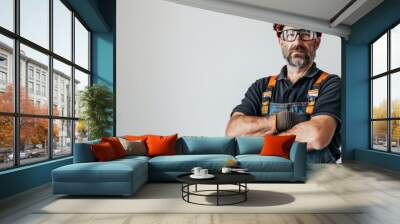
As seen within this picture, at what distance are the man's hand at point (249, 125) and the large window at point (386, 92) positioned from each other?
99.7 inches

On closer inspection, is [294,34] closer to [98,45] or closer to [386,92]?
[386,92]

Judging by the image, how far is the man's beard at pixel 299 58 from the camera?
8.46m

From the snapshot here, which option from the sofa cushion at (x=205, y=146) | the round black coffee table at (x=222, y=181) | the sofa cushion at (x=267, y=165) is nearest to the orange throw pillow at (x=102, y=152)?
the round black coffee table at (x=222, y=181)

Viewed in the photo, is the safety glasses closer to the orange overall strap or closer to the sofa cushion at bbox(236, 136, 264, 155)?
the orange overall strap

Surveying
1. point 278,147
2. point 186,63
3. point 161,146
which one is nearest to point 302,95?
point 278,147

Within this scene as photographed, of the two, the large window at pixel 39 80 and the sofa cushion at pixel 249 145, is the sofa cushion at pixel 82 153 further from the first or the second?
the sofa cushion at pixel 249 145

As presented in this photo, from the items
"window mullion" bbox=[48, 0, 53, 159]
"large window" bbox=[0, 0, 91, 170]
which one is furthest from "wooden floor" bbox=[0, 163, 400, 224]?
"window mullion" bbox=[48, 0, 53, 159]

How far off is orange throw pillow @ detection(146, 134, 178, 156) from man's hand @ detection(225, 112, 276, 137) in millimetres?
2044

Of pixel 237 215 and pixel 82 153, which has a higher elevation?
pixel 82 153

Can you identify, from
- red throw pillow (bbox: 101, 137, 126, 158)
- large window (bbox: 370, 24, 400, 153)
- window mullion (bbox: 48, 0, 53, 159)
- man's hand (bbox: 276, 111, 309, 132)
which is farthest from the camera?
man's hand (bbox: 276, 111, 309, 132)

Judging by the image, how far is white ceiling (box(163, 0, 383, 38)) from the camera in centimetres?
777

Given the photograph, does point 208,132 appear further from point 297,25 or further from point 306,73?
point 297,25

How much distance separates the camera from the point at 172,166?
5.96 metres

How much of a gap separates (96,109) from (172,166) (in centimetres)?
271
